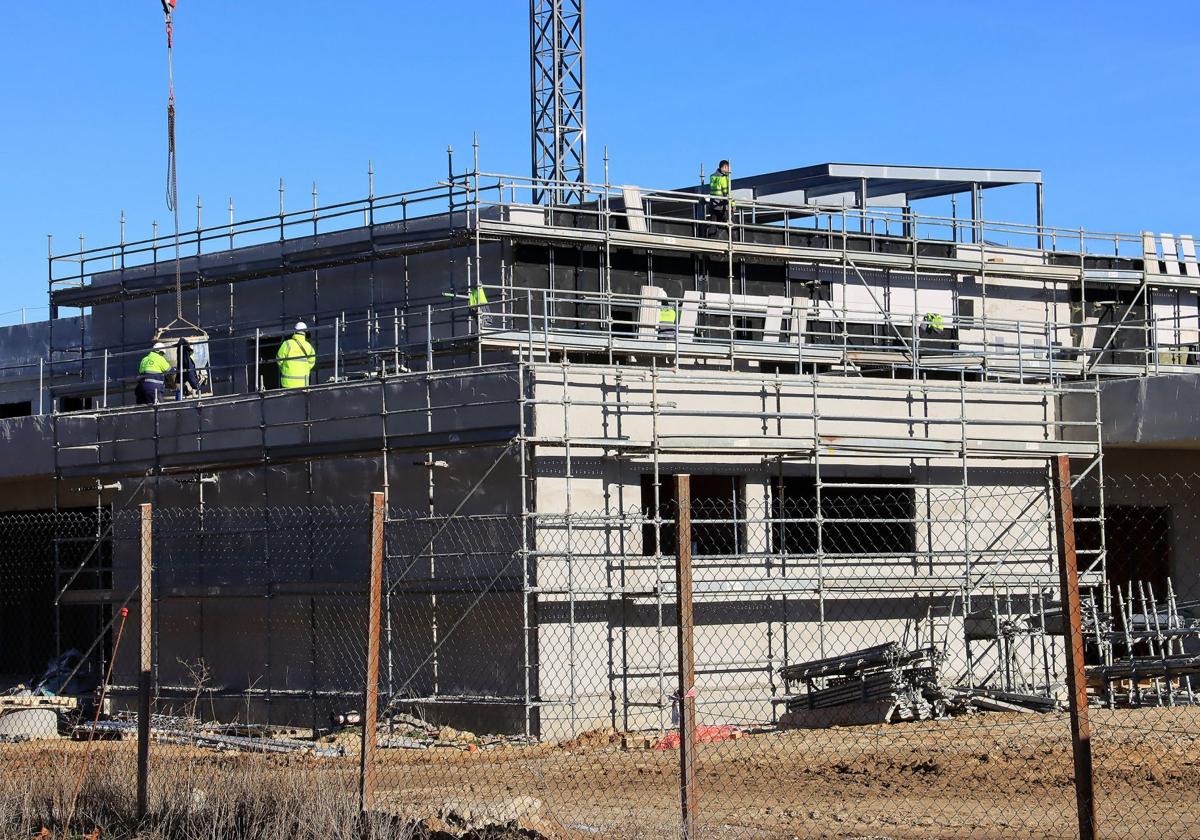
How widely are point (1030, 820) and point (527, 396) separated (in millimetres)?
10189

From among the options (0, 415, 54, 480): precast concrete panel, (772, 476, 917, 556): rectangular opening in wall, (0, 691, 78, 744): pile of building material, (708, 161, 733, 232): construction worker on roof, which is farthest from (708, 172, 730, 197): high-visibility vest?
(0, 691, 78, 744): pile of building material

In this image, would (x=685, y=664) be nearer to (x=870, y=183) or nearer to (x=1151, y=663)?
(x=1151, y=663)

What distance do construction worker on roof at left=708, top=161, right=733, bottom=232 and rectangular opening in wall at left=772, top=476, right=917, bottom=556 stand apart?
6.89 meters

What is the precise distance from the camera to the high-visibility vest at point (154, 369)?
25719 millimetres

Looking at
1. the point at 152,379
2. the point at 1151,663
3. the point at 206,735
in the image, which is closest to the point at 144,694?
the point at 206,735

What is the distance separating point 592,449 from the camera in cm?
2144

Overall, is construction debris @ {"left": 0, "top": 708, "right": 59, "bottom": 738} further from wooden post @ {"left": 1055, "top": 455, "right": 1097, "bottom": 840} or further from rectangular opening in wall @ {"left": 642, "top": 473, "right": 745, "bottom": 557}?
wooden post @ {"left": 1055, "top": 455, "right": 1097, "bottom": 840}

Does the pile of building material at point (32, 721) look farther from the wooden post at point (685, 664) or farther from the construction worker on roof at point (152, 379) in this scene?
the wooden post at point (685, 664)

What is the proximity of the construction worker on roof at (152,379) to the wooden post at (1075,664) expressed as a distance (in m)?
Result: 19.0

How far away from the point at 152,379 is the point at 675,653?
943 centimetres

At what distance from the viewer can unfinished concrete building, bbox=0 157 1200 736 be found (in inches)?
837

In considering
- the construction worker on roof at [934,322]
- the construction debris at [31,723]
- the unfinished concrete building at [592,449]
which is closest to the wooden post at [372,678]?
the unfinished concrete building at [592,449]

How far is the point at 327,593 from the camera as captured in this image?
74.3 feet

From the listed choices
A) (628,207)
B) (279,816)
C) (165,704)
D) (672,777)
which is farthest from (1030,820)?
(628,207)
